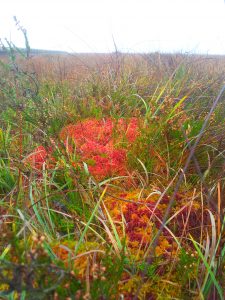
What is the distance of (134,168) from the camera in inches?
70.1

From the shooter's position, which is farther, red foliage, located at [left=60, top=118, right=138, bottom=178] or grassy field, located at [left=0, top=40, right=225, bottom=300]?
red foliage, located at [left=60, top=118, right=138, bottom=178]

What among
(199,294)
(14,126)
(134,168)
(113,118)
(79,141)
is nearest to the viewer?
(199,294)

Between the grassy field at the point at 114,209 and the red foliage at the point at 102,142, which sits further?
the red foliage at the point at 102,142

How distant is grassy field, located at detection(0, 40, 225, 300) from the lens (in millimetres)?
866

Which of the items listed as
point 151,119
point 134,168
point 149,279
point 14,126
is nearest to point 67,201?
A: point 134,168

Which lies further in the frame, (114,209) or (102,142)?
(102,142)

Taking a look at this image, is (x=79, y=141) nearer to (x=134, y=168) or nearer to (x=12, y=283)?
(x=134, y=168)

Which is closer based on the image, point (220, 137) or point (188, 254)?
point (188, 254)

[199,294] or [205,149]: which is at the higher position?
[205,149]

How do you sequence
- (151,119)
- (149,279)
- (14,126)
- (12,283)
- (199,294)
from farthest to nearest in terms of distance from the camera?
(14,126)
(151,119)
(149,279)
(199,294)
(12,283)

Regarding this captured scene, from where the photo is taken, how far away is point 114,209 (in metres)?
1.45

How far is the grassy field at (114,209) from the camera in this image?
866 mm

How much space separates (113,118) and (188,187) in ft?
3.13

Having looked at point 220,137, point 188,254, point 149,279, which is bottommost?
point 149,279
